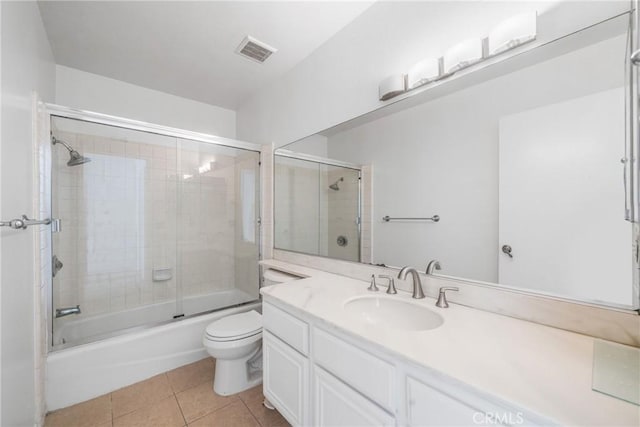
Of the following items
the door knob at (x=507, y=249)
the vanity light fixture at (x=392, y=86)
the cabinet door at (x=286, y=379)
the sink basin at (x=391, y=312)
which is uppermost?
the vanity light fixture at (x=392, y=86)

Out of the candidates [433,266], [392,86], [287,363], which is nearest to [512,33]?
[392,86]

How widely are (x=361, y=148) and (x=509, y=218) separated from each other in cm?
90

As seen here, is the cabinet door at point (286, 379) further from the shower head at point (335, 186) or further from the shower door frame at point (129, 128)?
the shower door frame at point (129, 128)

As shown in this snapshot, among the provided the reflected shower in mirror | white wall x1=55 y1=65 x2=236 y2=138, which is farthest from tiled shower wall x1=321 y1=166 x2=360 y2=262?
white wall x1=55 y1=65 x2=236 y2=138

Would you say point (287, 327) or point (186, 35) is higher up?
point (186, 35)

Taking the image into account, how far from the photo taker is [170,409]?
1.54 metres

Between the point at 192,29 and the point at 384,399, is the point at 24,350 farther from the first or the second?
the point at 192,29

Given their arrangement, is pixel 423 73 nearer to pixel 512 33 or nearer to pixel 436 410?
pixel 512 33

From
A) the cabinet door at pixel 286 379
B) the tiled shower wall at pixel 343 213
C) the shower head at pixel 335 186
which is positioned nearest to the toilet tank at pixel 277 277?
the tiled shower wall at pixel 343 213

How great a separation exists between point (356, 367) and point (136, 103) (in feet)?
10.1

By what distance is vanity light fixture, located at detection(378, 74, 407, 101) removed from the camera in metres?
1.40

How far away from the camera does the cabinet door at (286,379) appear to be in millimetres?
1135

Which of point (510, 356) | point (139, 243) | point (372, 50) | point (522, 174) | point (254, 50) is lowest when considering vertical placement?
point (510, 356)

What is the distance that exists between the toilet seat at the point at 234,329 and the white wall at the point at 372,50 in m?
1.47
